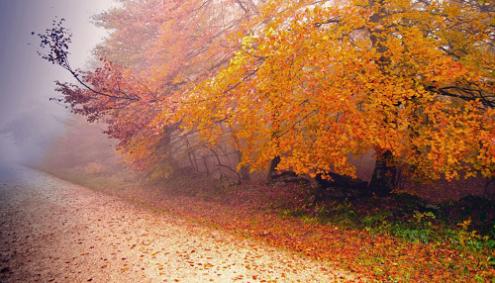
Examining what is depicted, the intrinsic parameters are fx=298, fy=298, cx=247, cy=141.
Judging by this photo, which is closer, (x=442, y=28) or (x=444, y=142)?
(x=444, y=142)

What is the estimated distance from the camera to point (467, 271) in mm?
6383

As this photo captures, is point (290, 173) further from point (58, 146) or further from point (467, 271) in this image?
point (58, 146)

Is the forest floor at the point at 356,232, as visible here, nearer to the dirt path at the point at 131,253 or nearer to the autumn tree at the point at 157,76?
the dirt path at the point at 131,253

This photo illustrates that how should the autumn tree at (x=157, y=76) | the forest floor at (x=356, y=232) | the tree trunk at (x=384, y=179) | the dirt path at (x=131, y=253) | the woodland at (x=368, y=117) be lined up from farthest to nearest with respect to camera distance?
the tree trunk at (x=384, y=179) < the autumn tree at (x=157, y=76) < the woodland at (x=368, y=117) < the forest floor at (x=356, y=232) < the dirt path at (x=131, y=253)

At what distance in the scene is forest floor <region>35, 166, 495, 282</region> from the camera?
6668 mm

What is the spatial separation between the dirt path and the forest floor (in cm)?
80

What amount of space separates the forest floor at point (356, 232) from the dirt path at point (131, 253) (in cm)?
80

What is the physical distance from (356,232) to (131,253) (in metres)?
6.37

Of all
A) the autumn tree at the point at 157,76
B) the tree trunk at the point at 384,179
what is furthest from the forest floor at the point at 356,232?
the autumn tree at the point at 157,76

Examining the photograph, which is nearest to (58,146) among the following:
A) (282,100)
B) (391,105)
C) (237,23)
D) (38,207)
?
(38,207)

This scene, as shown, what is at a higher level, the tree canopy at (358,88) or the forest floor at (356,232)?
the tree canopy at (358,88)

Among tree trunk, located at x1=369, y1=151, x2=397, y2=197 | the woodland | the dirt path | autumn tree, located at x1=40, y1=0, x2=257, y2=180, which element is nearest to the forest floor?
the woodland

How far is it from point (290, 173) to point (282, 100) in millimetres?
6530

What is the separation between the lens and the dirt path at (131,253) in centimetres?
645
